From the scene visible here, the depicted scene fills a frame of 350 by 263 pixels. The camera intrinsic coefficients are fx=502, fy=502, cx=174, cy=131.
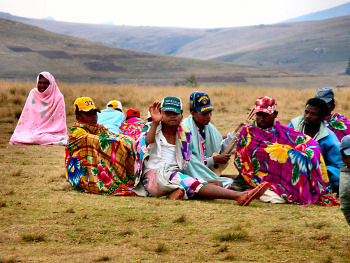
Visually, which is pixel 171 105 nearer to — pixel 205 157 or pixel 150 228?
pixel 205 157

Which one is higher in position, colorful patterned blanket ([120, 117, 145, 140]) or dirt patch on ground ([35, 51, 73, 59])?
dirt patch on ground ([35, 51, 73, 59])

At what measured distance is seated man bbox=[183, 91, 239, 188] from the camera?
693 centimetres

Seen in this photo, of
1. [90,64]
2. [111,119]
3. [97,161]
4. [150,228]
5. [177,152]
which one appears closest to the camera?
[150,228]

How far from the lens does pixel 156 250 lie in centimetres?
440

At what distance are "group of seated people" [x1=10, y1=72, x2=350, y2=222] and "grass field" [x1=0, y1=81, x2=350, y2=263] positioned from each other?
0.23 meters

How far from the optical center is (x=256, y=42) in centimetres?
15938

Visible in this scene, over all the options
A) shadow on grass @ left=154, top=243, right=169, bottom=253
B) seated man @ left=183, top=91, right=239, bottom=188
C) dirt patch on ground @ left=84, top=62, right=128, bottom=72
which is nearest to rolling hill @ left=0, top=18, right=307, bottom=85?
dirt patch on ground @ left=84, top=62, right=128, bottom=72

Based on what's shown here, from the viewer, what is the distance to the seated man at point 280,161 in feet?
20.9

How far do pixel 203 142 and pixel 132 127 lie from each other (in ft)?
8.11

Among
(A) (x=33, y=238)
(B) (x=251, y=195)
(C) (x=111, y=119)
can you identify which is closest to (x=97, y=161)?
(B) (x=251, y=195)

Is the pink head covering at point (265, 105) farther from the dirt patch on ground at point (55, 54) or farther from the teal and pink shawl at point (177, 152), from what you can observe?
the dirt patch on ground at point (55, 54)

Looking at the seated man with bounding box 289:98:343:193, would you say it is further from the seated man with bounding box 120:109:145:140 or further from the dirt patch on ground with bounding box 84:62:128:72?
the dirt patch on ground with bounding box 84:62:128:72

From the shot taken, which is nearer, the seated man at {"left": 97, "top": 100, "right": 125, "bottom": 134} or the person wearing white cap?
the person wearing white cap

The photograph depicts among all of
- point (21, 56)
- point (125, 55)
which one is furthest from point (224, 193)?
point (125, 55)
